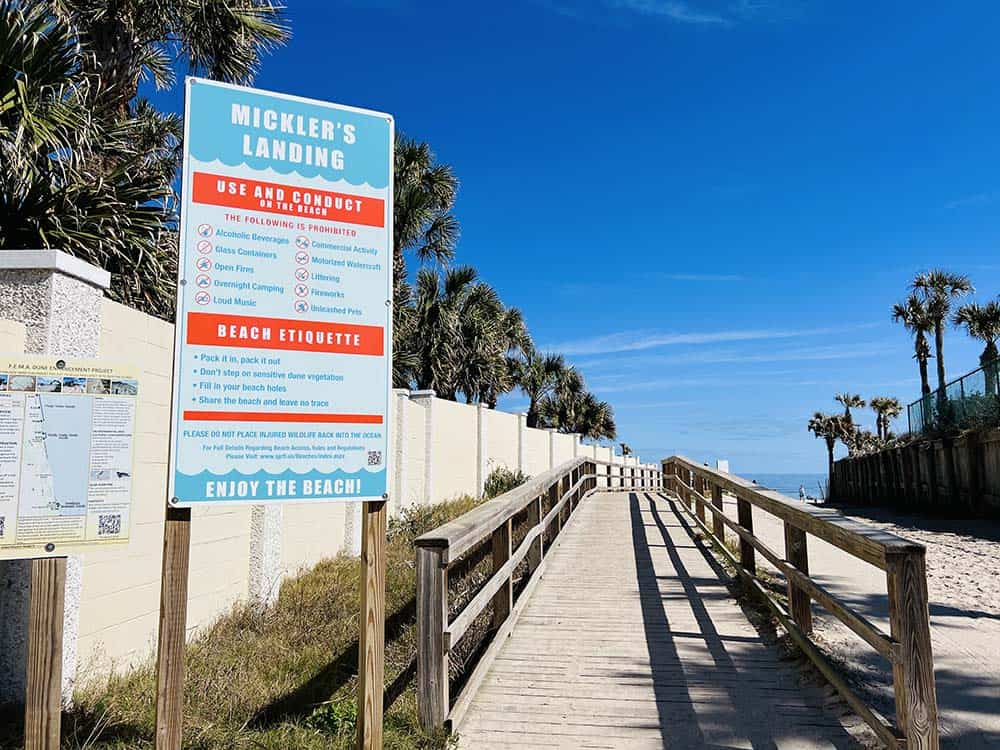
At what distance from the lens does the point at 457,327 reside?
24.5 meters

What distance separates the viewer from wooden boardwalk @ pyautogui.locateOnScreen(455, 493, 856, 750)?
393 centimetres

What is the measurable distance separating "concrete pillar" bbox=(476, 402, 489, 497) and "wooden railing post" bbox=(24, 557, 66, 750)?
40.7 feet

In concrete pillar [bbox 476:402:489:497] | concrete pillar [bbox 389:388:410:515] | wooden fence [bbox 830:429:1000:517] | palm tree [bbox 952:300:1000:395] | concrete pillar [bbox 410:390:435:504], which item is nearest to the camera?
concrete pillar [bbox 389:388:410:515]

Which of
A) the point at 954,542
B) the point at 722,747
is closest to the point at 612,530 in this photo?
the point at 954,542

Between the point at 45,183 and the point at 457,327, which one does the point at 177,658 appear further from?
the point at 457,327

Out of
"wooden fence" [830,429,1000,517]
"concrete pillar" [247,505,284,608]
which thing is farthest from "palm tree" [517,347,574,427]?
"concrete pillar" [247,505,284,608]

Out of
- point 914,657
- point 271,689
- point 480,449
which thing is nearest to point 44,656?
point 271,689

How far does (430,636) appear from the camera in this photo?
148 inches

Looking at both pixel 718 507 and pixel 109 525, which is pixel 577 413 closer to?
pixel 718 507

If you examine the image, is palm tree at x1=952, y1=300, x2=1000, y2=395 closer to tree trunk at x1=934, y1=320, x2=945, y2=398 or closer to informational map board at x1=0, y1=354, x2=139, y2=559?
tree trunk at x1=934, y1=320, x2=945, y2=398

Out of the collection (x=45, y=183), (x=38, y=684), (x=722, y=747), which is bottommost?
(x=722, y=747)

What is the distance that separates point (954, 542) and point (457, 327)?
15.5 meters

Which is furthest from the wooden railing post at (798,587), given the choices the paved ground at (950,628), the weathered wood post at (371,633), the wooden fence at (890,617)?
the weathered wood post at (371,633)

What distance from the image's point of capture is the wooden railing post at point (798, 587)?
16.4 feet
